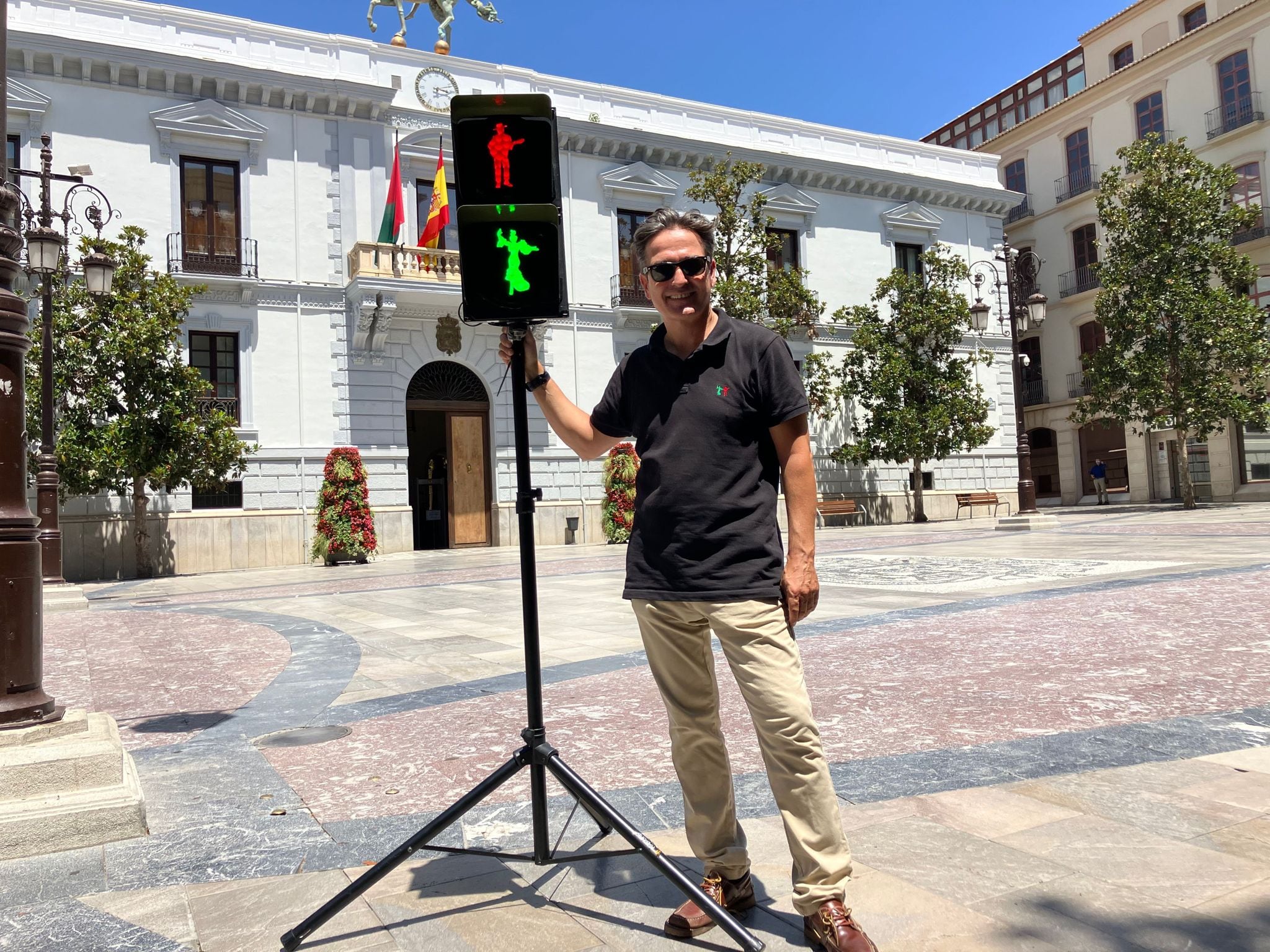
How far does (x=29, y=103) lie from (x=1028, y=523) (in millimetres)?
20758

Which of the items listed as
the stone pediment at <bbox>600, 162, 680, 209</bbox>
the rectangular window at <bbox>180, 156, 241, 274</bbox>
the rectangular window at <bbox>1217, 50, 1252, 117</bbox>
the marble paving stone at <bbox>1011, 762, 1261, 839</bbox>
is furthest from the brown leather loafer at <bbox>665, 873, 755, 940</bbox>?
the rectangular window at <bbox>1217, 50, 1252, 117</bbox>

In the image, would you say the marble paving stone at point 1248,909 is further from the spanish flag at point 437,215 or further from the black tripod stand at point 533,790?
the spanish flag at point 437,215

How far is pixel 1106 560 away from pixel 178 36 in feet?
64.8

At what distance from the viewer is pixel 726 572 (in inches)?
94.2

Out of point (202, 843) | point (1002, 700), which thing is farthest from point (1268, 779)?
point (202, 843)

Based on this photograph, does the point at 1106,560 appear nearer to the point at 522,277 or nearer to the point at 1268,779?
the point at 1268,779

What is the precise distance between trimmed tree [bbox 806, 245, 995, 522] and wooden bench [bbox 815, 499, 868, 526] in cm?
116

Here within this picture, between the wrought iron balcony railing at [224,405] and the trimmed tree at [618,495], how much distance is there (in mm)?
7888

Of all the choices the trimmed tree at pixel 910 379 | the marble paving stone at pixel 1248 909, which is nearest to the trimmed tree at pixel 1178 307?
the trimmed tree at pixel 910 379

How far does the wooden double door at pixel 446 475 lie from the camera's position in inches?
858

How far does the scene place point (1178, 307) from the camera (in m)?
22.9

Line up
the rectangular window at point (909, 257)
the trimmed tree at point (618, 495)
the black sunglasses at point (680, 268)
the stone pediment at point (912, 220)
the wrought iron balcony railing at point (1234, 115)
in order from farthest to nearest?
the rectangular window at point (909, 257) < the stone pediment at point (912, 220) < the wrought iron balcony railing at point (1234, 115) < the trimmed tree at point (618, 495) < the black sunglasses at point (680, 268)

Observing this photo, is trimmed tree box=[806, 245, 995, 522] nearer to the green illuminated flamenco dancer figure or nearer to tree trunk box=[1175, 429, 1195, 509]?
tree trunk box=[1175, 429, 1195, 509]

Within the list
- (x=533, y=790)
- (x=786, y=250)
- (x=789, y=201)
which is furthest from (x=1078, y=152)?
(x=533, y=790)
